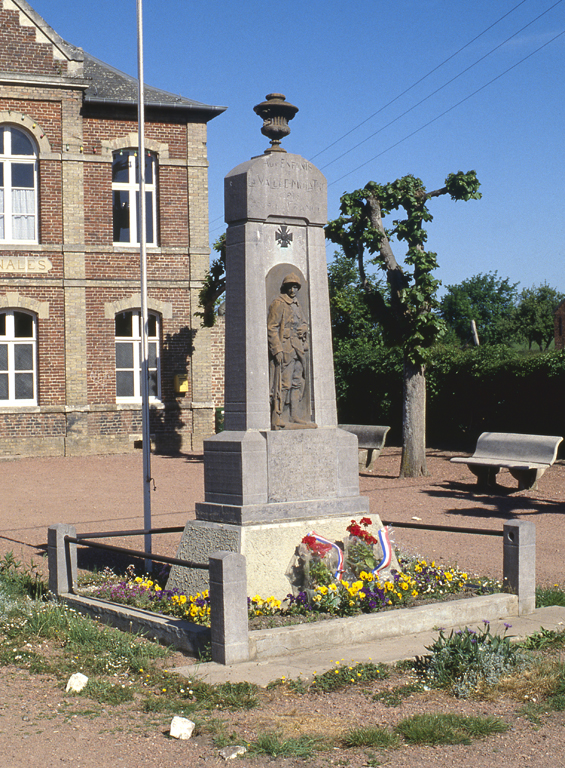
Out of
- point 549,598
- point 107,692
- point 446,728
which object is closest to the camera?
point 446,728

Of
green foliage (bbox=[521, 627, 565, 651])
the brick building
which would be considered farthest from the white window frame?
green foliage (bbox=[521, 627, 565, 651])

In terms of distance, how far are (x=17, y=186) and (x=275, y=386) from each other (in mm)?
16243

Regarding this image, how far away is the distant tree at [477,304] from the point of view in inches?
2995

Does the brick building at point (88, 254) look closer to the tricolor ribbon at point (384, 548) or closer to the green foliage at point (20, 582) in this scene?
the green foliage at point (20, 582)

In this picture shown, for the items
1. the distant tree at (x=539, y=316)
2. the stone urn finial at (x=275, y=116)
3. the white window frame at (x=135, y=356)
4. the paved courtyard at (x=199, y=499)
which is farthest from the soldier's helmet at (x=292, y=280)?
the distant tree at (x=539, y=316)

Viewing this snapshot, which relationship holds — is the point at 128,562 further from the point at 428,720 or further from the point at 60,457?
the point at 60,457

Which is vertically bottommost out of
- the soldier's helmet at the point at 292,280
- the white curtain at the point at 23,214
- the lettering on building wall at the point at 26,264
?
the soldier's helmet at the point at 292,280

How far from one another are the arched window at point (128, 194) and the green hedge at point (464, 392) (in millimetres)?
7013

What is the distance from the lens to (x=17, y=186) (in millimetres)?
21828

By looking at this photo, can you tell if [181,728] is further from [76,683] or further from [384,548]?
[384,548]

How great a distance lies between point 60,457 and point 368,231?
9758mm

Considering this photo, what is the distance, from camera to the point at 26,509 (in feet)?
44.4

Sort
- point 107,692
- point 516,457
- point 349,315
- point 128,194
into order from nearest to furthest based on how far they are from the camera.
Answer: point 107,692 < point 516,457 < point 128,194 < point 349,315

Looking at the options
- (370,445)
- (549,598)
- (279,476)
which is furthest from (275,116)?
(370,445)
